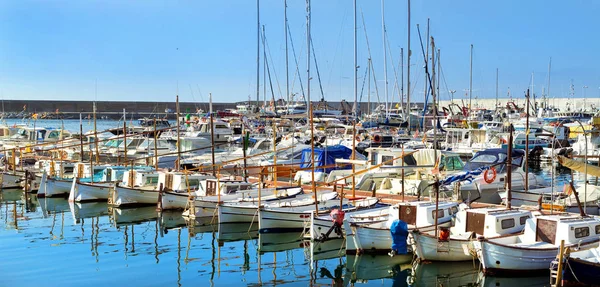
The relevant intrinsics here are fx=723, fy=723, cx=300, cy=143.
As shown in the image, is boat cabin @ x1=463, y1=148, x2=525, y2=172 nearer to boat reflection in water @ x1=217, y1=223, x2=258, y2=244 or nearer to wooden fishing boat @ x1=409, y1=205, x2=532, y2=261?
boat reflection in water @ x1=217, y1=223, x2=258, y2=244

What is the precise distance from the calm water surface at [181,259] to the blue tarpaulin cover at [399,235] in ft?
2.19

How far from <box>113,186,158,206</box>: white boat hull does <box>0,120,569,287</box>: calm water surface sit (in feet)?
8.07

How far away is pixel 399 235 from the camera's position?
2308 cm

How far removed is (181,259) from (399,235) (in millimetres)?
7693

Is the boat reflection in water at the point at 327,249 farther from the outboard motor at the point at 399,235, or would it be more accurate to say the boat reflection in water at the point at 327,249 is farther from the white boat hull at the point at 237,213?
the white boat hull at the point at 237,213

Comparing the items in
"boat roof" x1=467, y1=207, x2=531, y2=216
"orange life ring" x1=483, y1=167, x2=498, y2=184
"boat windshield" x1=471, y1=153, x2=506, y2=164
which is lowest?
"boat roof" x1=467, y1=207, x2=531, y2=216

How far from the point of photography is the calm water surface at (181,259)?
72.3ft

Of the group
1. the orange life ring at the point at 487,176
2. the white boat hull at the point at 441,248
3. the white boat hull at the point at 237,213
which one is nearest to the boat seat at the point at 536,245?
the white boat hull at the point at 441,248

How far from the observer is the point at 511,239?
22.2m

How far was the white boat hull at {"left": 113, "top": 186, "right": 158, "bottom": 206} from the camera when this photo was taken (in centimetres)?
3659

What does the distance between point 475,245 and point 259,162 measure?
89.8 ft

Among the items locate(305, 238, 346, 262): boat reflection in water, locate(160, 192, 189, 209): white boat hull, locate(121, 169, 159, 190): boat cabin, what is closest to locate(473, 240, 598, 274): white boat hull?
locate(305, 238, 346, 262): boat reflection in water

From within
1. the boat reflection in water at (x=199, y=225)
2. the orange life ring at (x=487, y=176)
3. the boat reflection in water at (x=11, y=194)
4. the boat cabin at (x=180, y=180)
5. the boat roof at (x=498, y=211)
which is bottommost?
the boat reflection in water at (x=11, y=194)

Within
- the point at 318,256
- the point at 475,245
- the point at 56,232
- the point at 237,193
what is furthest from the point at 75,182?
the point at 475,245
